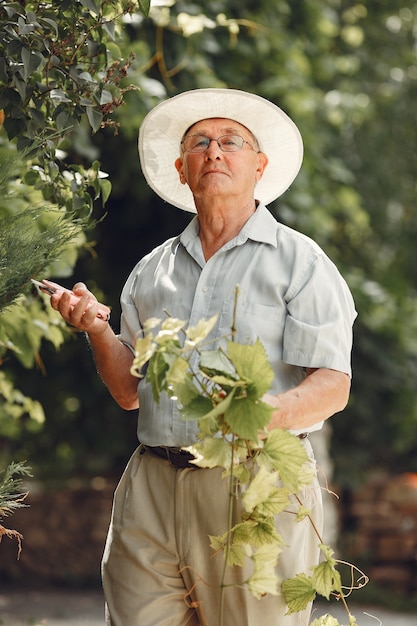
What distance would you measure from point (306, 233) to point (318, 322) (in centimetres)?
395

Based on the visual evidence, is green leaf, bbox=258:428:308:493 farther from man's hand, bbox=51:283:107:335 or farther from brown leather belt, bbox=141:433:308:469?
man's hand, bbox=51:283:107:335

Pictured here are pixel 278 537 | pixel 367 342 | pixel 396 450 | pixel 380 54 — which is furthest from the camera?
pixel 380 54

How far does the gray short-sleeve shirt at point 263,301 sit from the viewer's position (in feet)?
8.90

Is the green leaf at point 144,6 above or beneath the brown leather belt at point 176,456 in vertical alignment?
above

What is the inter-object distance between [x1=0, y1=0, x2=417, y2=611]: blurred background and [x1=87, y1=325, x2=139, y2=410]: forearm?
90 cm

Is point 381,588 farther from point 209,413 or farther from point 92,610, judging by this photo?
point 209,413

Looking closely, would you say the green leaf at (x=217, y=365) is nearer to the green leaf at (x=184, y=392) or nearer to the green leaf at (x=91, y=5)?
the green leaf at (x=184, y=392)

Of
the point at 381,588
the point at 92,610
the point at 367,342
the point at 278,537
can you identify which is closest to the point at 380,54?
the point at 367,342

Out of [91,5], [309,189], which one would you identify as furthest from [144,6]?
[309,189]

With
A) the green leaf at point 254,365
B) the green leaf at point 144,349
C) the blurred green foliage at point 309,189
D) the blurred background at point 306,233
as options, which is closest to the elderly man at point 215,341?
the green leaf at point 254,365

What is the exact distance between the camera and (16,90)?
2996 millimetres

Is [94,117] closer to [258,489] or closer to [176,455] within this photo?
[176,455]

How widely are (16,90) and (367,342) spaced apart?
5.06 meters

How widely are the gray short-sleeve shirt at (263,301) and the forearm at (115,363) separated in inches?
3.3
